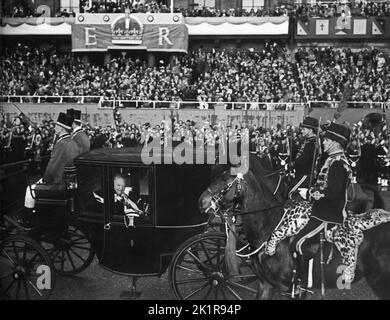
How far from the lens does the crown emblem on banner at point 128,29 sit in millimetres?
5059

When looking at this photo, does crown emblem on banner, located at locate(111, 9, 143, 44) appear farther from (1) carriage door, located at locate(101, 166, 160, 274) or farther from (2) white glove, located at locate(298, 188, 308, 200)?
(2) white glove, located at locate(298, 188, 308, 200)

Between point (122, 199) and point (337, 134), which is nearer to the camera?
point (337, 134)

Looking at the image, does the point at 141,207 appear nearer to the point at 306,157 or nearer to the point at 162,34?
the point at 306,157

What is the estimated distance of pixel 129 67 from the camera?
507cm

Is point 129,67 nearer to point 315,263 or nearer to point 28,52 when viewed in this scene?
point 28,52

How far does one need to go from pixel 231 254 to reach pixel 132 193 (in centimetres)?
112

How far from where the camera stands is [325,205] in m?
4.34

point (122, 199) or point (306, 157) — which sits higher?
point (306, 157)

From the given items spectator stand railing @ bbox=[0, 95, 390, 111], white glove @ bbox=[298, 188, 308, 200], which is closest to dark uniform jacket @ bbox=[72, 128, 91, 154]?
spectator stand railing @ bbox=[0, 95, 390, 111]

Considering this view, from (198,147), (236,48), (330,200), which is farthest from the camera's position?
(236,48)

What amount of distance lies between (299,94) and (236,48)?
85 cm

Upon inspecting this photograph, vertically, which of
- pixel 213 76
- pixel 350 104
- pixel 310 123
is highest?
pixel 213 76

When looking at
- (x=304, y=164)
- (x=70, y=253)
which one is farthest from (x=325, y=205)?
(x=70, y=253)
